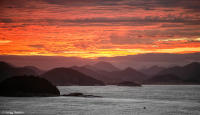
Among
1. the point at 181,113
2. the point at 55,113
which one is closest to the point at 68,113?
the point at 55,113

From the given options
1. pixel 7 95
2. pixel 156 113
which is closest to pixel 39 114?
pixel 156 113

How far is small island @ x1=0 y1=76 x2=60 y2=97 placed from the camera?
16250 cm

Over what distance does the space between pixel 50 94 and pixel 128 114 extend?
92503mm

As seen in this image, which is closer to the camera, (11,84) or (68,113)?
(68,113)

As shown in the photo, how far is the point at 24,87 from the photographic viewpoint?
164 metres

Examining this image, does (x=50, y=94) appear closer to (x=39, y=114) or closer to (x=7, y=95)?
(x=7, y=95)

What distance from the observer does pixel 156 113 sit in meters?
86.1

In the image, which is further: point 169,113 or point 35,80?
point 35,80

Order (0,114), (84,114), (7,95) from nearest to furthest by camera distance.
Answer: (0,114) → (84,114) → (7,95)

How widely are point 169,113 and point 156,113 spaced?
357 centimetres

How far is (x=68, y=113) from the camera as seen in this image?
83.2 m

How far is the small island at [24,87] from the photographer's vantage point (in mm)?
162500

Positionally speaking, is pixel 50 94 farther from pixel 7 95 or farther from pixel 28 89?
pixel 7 95

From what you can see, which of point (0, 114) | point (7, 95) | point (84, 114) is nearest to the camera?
point (0, 114)
